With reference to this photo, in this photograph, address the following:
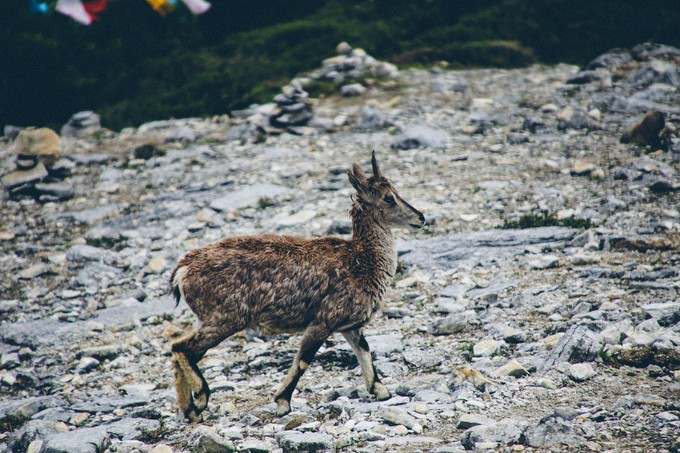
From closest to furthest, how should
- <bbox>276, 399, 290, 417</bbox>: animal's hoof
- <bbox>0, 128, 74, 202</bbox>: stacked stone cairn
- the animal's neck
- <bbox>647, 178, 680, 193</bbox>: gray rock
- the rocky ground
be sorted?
the rocky ground, <bbox>276, 399, 290, 417</bbox>: animal's hoof, the animal's neck, <bbox>647, 178, 680, 193</bbox>: gray rock, <bbox>0, 128, 74, 202</bbox>: stacked stone cairn

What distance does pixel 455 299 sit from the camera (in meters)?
9.62

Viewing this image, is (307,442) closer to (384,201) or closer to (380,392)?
(380,392)

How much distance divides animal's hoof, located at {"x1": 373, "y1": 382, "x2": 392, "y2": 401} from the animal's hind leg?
158 centimetres

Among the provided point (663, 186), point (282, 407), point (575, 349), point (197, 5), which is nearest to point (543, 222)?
point (663, 186)

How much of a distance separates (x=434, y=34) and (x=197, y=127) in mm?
9584

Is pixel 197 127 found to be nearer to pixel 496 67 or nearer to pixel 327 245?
pixel 496 67

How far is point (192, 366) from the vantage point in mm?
7098

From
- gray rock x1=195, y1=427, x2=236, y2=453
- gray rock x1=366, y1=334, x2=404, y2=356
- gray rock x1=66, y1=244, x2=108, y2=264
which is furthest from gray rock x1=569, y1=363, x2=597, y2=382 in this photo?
gray rock x1=66, y1=244, x2=108, y2=264

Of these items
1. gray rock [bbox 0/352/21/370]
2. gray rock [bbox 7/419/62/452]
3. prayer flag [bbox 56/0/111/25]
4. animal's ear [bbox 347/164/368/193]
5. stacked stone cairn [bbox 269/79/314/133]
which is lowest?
gray rock [bbox 0/352/21/370]

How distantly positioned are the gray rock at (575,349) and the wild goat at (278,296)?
1731 millimetres

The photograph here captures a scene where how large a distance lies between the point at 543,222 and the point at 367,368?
559cm

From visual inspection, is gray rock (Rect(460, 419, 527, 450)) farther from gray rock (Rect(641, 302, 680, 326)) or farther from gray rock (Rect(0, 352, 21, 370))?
gray rock (Rect(0, 352, 21, 370))

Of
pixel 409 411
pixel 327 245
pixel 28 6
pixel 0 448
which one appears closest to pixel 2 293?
pixel 0 448

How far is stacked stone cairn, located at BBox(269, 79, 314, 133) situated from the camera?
1788 centimetres
